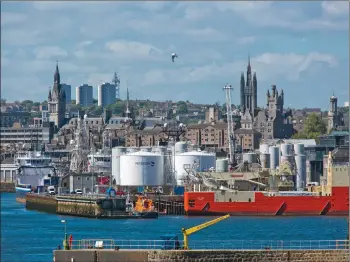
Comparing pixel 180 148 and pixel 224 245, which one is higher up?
pixel 180 148

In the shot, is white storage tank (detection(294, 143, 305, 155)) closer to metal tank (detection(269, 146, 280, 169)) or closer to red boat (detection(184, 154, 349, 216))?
metal tank (detection(269, 146, 280, 169))

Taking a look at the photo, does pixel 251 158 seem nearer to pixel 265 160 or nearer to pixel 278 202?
pixel 265 160

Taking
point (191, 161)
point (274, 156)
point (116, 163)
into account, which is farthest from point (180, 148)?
point (274, 156)

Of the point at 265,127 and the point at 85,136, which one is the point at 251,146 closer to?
the point at 265,127

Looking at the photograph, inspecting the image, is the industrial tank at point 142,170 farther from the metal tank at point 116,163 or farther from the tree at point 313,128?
the tree at point 313,128

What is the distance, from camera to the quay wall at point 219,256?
3794 centimetres

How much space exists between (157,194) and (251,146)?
275ft

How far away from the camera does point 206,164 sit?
112 meters

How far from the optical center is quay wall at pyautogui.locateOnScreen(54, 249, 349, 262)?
124ft

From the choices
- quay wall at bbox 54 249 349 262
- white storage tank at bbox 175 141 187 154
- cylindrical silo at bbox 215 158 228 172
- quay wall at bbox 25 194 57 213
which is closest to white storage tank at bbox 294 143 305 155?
white storage tank at bbox 175 141 187 154

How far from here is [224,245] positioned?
52375 mm

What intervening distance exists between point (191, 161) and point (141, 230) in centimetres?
4039

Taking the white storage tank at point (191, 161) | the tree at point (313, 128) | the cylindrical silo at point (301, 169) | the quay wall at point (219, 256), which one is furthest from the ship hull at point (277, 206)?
the tree at point (313, 128)

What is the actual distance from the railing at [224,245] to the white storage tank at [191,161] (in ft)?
178
